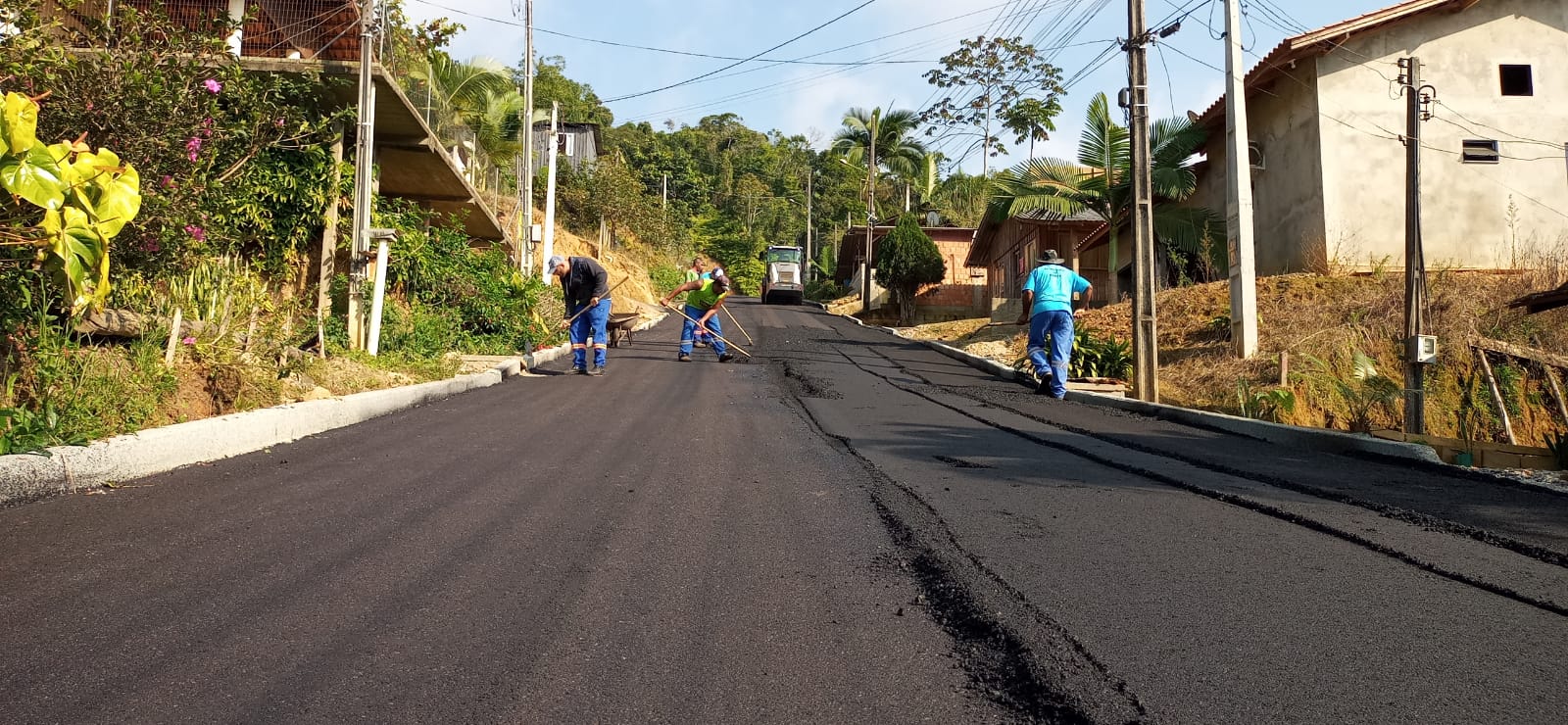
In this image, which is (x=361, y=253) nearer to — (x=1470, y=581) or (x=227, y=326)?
(x=227, y=326)

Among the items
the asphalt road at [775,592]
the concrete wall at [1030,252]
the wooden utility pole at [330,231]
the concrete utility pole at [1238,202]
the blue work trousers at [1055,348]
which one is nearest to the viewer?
the asphalt road at [775,592]

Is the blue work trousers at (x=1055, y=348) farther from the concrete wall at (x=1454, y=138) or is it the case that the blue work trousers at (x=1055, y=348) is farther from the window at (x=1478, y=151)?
the window at (x=1478, y=151)

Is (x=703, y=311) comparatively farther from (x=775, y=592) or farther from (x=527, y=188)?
(x=775, y=592)

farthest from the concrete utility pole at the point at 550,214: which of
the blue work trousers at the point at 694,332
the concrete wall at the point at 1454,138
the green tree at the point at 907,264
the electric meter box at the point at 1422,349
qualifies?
the electric meter box at the point at 1422,349

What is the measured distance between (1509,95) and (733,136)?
2590 inches

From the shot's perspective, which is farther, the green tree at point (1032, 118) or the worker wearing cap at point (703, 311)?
the green tree at point (1032, 118)

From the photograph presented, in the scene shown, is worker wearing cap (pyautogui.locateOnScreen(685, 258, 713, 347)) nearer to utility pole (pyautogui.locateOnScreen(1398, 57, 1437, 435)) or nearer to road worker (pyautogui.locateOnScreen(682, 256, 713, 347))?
road worker (pyautogui.locateOnScreen(682, 256, 713, 347))

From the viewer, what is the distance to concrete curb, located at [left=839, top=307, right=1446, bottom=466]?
7605 millimetres

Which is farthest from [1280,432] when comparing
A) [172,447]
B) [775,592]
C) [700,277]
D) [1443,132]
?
[1443,132]

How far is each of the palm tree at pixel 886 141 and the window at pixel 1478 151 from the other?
25751 mm

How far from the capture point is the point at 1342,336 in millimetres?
14094

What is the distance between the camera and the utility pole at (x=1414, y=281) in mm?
9984

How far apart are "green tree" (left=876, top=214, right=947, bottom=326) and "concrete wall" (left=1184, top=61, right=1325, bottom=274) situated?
12.8 metres

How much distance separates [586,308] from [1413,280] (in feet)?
32.2
